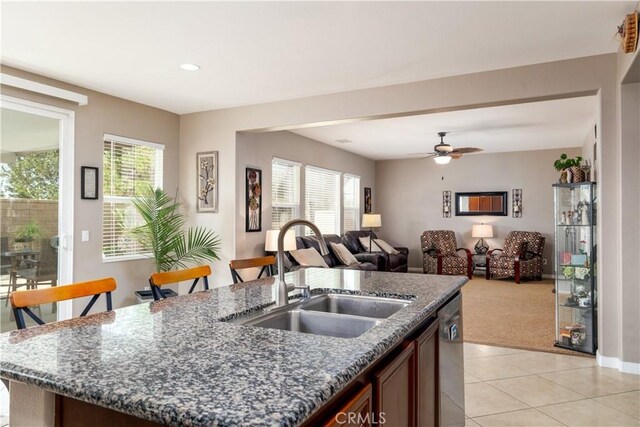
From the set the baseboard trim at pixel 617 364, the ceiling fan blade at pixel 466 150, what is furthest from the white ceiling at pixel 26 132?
the ceiling fan blade at pixel 466 150

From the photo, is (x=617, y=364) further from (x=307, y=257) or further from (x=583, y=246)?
(x=307, y=257)

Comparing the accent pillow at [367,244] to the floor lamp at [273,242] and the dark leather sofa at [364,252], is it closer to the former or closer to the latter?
the dark leather sofa at [364,252]

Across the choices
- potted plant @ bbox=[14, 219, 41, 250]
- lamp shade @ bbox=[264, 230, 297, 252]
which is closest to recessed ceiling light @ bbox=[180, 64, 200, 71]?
potted plant @ bbox=[14, 219, 41, 250]

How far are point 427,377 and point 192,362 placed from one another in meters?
1.07

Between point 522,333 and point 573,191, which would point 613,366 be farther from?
point 573,191

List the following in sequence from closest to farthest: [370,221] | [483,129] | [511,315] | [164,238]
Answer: [164,238] → [511,315] → [483,129] → [370,221]

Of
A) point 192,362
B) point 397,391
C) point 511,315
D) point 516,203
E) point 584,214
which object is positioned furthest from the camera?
point 516,203

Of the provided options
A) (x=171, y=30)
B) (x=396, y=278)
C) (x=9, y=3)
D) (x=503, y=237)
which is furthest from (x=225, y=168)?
(x=503, y=237)

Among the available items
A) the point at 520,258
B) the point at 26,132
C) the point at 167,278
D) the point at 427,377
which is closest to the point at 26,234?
the point at 26,132

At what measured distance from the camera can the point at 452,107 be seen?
3.98m

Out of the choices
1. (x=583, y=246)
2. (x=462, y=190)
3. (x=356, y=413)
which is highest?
(x=462, y=190)

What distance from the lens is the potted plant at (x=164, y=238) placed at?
4438mm

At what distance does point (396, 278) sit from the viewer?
2451 mm

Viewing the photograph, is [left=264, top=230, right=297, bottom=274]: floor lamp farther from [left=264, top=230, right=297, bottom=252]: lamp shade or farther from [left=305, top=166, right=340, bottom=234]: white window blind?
[left=305, top=166, right=340, bottom=234]: white window blind
